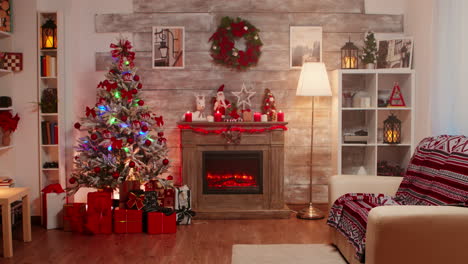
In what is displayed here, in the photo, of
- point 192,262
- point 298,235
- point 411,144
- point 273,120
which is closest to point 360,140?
point 411,144

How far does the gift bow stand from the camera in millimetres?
4688

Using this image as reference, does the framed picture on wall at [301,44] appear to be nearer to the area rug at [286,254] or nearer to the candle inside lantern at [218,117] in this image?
the candle inside lantern at [218,117]

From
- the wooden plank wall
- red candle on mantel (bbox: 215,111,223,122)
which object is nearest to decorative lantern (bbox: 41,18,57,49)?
the wooden plank wall

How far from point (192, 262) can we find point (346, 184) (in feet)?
4.44

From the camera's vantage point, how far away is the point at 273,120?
5367 millimetres

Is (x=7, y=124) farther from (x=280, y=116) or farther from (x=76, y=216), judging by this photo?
(x=280, y=116)

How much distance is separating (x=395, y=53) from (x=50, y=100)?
3.60 meters

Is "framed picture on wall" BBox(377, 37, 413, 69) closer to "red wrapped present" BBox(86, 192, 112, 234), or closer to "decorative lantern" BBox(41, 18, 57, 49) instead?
"red wrapped present" BBox(86, 192, 112, 234)

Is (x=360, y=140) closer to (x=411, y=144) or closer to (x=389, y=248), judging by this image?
(x=411, y=144)

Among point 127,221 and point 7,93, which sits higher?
point 7,93

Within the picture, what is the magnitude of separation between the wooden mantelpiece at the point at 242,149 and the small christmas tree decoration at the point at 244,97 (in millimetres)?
357

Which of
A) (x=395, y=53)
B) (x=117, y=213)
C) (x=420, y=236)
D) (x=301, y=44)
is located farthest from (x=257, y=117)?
(x=420, y=236)

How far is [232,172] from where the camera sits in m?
5.34

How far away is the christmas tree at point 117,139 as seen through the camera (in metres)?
4.80
